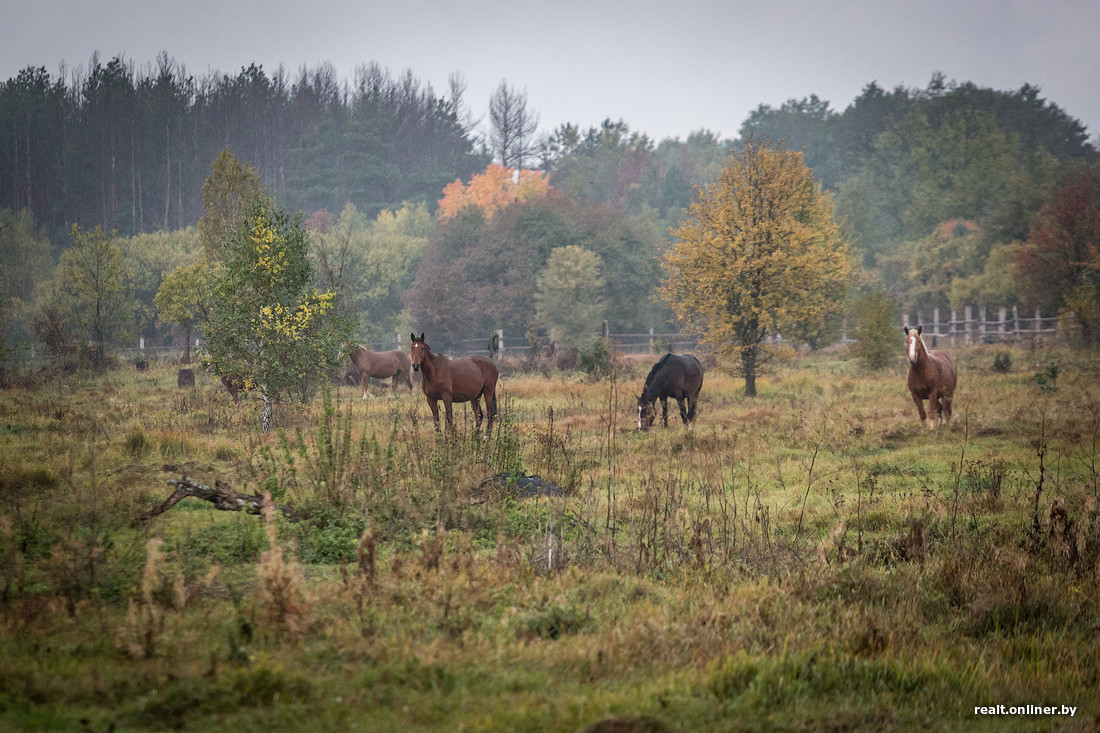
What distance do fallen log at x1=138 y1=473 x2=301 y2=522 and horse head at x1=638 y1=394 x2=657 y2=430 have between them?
9.26m

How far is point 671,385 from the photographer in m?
17.0

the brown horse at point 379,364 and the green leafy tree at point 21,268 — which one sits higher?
the green leafy tree at point 21,268

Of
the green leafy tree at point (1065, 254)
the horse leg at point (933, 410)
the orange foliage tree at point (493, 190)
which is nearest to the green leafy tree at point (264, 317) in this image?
the horse leg at point (933, 410)

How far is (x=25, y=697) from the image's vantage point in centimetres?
365

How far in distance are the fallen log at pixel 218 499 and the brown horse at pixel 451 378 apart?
703 cm

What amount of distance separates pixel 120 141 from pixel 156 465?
66.9 m

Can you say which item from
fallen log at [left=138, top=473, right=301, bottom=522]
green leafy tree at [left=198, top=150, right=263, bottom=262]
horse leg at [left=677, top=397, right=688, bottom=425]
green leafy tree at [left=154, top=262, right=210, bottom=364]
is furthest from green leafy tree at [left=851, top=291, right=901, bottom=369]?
green leafy tree at [left=154, top=262, right=210, bottom=364]

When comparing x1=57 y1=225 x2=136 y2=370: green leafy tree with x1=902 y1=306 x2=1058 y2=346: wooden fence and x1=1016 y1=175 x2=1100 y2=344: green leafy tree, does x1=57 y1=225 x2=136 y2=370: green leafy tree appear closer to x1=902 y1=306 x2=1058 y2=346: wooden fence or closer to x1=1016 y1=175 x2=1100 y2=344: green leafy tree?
x1=902 y1=306 x2=1058 y2=346: wooden fence

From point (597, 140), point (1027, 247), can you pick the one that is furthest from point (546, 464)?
point (597, 140)

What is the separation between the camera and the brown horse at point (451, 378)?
49.5ft

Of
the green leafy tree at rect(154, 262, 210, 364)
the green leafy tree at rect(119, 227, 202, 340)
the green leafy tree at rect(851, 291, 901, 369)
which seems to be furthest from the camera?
the green leafy tree at rect(119, 227, 202, 340)

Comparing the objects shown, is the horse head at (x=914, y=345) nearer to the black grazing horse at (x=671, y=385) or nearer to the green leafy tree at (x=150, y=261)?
the black grazing horse at (x=671, y=385)

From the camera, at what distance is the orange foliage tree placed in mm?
62531

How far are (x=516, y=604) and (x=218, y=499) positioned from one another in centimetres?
331
